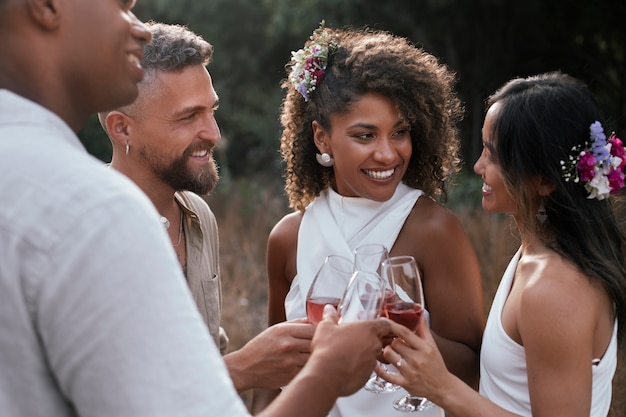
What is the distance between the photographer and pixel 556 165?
2.76 meters

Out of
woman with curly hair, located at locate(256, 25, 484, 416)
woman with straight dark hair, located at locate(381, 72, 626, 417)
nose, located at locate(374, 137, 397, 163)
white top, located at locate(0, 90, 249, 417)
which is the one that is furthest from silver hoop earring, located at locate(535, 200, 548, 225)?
white top, located at locate(0, 90, 249, 417)

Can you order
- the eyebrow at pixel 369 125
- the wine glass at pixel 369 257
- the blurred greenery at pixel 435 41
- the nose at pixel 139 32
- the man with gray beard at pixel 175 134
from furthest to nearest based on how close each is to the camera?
the blurred greenery at pixel 435 41 → the man with gray beard at pixel 175 134 → the eyebrow at pixel 369 125 → the wine glass at pixel 369 257 → the nose at pixel 139 32

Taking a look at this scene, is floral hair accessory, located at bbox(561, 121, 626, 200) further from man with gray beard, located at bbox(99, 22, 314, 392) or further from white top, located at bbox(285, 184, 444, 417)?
man with gray beard, located at bbox(99, 22, 314, 392)

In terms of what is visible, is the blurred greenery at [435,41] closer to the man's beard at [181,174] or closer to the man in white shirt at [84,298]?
the man's beard at [181,174]

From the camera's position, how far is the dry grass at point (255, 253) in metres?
6.07

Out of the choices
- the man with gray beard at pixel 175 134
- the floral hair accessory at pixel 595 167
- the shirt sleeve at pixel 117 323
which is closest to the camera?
the shirt sleeve at pixel 117 323

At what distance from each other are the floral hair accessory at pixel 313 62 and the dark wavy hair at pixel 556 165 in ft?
3.42

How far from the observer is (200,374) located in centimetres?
133

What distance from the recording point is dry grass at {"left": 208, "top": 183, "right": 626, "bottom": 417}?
6.07 meters

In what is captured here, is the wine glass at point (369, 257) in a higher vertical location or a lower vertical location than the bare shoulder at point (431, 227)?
lower

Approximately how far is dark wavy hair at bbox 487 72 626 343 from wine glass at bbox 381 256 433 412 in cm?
56

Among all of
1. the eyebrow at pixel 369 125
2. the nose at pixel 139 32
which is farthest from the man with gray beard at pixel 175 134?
the nose at pixel 139 32

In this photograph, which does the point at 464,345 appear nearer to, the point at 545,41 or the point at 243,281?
the point at 243,281

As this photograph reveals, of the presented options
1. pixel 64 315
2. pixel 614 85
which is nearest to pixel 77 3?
pixel 64 315
